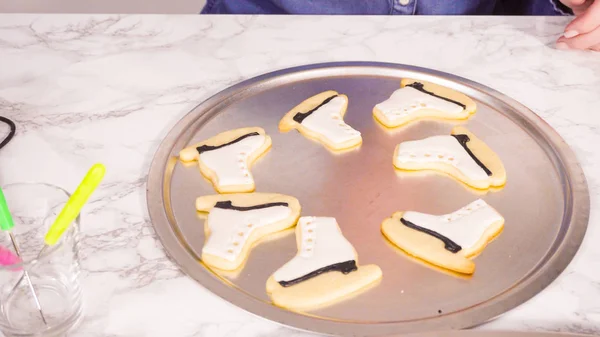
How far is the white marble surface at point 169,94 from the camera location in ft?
2.17

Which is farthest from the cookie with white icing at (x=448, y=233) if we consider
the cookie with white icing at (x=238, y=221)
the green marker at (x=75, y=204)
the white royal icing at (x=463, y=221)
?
the green marker at (x=75, y=204)

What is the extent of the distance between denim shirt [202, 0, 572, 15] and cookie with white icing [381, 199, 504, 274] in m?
0.52

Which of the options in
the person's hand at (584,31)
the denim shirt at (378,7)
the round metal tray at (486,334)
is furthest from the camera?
the denim shirt at (378,7)

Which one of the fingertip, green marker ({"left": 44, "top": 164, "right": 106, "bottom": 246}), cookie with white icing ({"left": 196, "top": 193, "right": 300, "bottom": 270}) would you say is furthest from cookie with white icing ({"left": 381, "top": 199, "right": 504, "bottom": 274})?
the fingertip

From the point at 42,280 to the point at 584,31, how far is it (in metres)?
0.86

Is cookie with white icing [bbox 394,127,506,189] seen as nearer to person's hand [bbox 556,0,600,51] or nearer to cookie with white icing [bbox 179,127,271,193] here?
cookie with white icing [bbox 179,127,271,193]

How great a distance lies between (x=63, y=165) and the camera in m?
0.83

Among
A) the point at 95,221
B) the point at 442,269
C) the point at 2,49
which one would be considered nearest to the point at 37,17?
the point at 2,49

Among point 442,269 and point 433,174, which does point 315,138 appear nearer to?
point 433,174

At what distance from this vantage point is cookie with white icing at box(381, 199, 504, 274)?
2.29 feet

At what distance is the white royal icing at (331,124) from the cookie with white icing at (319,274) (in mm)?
177

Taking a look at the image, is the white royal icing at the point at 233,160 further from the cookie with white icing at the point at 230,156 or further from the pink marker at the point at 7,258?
the pink marker at the point at 7,258

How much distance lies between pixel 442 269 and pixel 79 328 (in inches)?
14.8

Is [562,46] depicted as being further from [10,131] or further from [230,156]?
[10,131]
